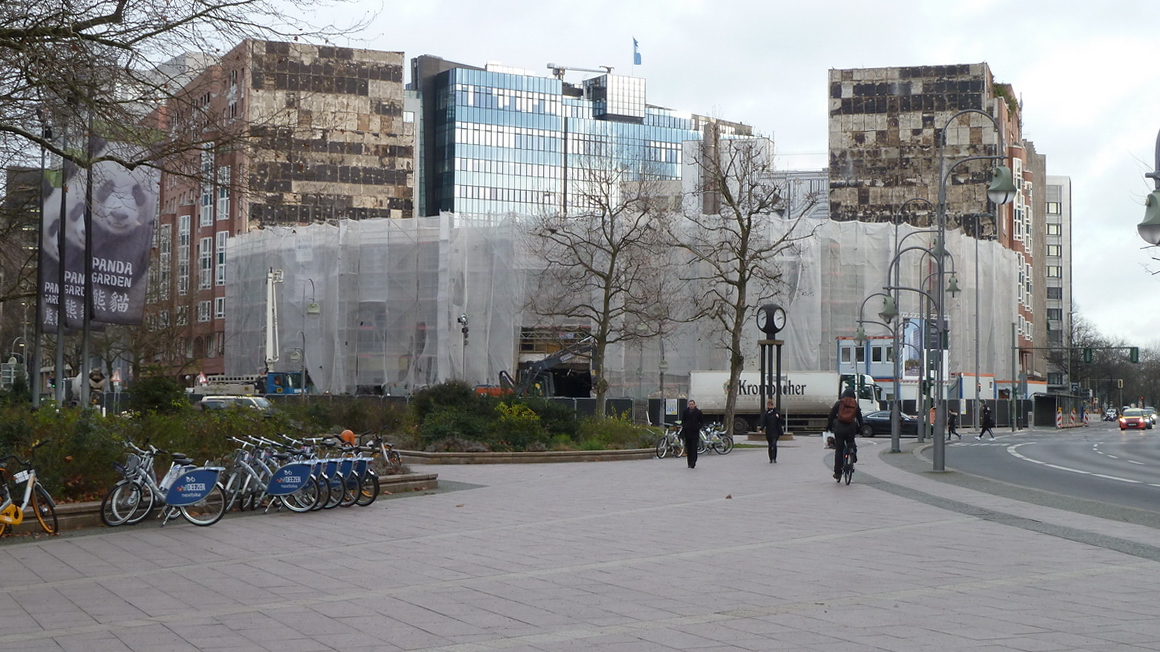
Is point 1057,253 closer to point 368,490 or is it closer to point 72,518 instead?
point 368,490

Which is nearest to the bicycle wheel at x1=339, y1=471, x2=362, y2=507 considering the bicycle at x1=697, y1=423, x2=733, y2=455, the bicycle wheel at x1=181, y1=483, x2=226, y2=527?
the bicycle wheel at x1=181, y1=483, x2=226, y2=527

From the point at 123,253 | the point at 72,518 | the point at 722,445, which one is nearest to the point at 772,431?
the point at 722,445

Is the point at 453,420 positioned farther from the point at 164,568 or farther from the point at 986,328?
the point at 986,328

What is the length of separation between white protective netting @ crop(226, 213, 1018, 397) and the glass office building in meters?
69.4

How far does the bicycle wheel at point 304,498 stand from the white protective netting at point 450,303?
144ft

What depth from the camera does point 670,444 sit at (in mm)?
34219

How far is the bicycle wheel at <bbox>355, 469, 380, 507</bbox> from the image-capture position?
17.7 meters

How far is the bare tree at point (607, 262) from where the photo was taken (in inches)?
1912

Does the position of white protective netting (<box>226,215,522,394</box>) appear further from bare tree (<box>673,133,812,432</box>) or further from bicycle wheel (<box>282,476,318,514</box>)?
bicycle wheel (<box>282,476,318,514</box>)

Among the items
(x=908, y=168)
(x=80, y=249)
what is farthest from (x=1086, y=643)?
(x=908, y=168)

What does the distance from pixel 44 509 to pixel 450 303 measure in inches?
2016

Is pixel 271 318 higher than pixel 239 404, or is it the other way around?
pixel 271 318

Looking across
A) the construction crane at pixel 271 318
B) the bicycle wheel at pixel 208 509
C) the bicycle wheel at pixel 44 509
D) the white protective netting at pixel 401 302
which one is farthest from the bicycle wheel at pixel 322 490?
the white protective netting at pixel 401 302

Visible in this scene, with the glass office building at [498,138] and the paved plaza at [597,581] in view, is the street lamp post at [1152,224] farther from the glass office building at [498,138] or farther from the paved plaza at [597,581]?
the glass office building at [498,138]
